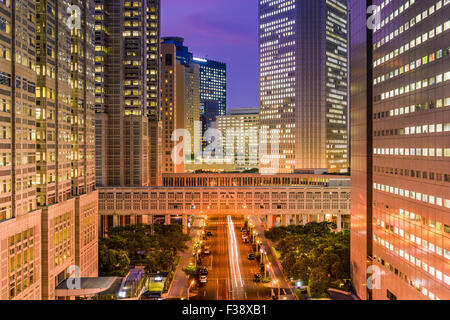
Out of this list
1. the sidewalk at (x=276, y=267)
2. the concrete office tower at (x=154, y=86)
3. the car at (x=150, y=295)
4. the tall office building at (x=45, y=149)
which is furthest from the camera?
the concrete office tower at (x=154, y=86)

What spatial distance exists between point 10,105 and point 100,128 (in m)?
74.6

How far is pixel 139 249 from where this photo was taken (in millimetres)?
80938

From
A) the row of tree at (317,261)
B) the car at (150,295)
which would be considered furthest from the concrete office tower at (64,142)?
the row of tree at (317,261)

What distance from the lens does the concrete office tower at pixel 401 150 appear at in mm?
43531

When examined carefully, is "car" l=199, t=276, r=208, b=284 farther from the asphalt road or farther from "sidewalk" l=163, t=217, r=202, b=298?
"sidewalk" l=163, t=217, r=202, b=298

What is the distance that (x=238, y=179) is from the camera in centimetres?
18162

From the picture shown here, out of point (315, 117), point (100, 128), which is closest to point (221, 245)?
point (100, 128)

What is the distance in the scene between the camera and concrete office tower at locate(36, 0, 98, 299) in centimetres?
5362

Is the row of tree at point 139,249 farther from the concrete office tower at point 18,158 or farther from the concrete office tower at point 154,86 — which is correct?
the concrete office tower at point 154,86

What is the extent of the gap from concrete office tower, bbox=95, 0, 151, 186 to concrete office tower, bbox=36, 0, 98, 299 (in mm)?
46038

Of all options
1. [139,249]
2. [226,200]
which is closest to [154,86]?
[226,200]

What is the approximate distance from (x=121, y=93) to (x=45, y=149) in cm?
6847

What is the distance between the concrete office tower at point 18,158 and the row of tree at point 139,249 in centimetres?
2343

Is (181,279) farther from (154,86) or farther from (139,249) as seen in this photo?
(154,86)
